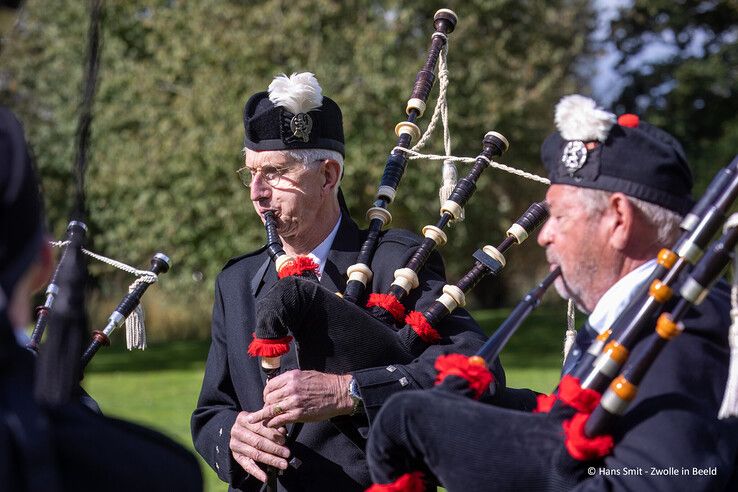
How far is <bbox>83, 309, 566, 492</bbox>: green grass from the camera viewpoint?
1184 centimetres

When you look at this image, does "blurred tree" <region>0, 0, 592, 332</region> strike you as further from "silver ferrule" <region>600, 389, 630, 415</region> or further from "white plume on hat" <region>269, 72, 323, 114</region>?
"silver ferrule" <region>600, 389, 630, 415</region>

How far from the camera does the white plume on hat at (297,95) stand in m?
3.59

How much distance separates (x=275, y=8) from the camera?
1677cm

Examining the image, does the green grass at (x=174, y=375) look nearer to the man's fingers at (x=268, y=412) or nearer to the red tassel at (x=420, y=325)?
the man's fingers at (x=268, y=412)

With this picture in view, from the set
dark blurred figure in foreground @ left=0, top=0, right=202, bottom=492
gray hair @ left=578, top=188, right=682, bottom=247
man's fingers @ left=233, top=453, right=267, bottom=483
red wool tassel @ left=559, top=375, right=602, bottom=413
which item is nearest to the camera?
dark blurred figure in foreground @ left=0, top=0, right=202, bottom=492

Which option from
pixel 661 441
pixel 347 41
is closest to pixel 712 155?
pixel 347 41

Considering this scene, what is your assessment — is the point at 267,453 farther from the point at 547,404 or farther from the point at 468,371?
the point at 547,404

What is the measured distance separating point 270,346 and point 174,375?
1412 centimetres

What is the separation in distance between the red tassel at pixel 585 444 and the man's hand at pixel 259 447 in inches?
46.9

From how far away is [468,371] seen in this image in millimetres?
2531

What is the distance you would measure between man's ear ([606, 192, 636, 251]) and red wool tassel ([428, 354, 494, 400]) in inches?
17.4

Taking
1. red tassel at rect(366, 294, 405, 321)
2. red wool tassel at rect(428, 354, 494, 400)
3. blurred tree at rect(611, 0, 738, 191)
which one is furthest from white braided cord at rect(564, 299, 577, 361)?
blurred tree at rect(611, 0, 738, 191)

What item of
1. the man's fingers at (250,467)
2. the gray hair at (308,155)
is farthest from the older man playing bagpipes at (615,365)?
the gray hair at (308,155)

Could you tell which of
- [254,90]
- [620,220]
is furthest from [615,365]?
[254,90]
